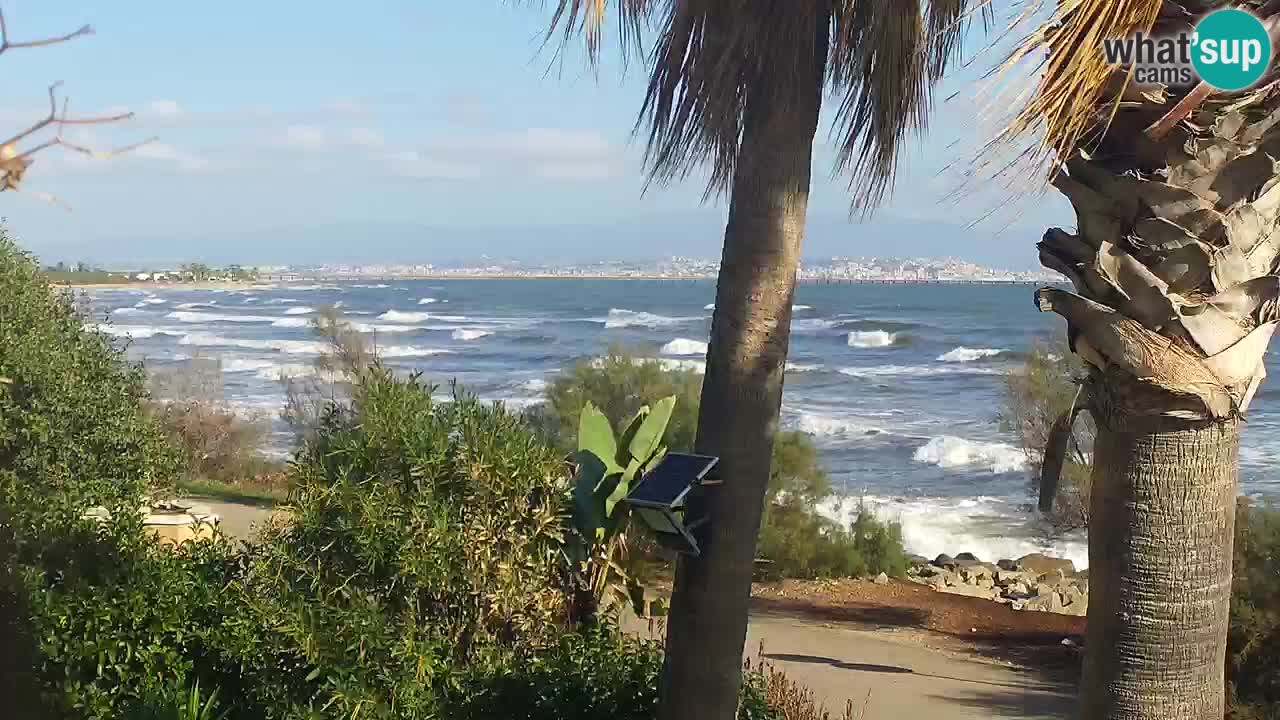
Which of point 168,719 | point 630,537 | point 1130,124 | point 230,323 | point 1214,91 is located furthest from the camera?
point 230,323

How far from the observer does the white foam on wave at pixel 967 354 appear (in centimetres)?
4506

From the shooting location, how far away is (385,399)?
18.7 ft

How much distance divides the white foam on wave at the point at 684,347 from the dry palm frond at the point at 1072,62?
43.6 m

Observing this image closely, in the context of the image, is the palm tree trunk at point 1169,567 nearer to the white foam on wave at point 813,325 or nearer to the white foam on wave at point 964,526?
the white foam on wave at point 964,526

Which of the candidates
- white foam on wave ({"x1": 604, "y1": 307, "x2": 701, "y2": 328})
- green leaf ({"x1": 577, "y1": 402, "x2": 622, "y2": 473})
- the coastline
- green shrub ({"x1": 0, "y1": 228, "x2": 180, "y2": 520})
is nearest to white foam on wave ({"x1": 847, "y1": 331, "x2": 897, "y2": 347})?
white foam on wave ({"x1": 604, "y1": 307, "x2": 701, "y2": 328})

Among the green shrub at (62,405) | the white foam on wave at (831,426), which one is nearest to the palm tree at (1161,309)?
the green shrub at (62,405)

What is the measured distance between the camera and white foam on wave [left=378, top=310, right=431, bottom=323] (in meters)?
62.0

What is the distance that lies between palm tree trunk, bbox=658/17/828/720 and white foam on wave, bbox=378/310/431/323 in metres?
58.3

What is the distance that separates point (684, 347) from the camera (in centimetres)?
4822

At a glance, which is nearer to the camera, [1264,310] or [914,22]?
[1264,310]

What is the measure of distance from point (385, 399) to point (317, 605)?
104 cm

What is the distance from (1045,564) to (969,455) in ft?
36.2

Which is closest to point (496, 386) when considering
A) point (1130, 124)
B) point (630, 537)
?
point (630, 537)

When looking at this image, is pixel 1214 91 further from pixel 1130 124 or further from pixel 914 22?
pixel 914 22
